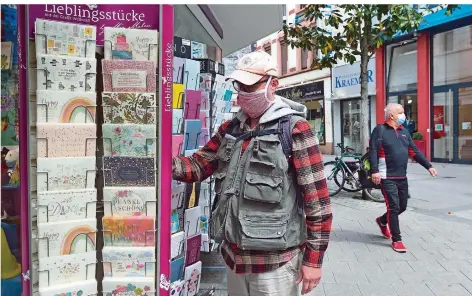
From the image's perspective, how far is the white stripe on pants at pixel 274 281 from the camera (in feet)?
6.93

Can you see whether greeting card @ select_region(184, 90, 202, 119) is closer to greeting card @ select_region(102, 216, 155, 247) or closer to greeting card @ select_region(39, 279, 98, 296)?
greeting card @ select_region(102, 216, 155, 247)

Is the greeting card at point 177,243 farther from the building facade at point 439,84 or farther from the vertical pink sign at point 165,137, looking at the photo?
the building facade at point 439,84

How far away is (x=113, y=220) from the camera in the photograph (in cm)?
215

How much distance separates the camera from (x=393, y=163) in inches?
200

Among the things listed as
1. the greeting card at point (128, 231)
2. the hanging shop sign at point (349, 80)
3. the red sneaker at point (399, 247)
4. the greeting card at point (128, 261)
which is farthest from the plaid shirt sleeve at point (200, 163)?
the hanging shop sign at point (349, 80)

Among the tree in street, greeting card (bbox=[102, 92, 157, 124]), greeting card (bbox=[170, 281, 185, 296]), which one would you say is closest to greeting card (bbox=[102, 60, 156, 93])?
greeting card (bbox=[102, 92, 157, 124])

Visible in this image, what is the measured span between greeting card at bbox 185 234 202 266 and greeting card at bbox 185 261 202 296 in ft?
0.17

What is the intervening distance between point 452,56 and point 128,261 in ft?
50.4

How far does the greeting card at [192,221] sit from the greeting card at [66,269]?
3.70 feet

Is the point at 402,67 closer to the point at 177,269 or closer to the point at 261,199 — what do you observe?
the point at 177,269

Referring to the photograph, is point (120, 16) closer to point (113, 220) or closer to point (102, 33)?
point (102, 33)

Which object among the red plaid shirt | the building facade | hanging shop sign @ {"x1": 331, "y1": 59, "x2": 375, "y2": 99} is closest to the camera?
the red plaid shirt

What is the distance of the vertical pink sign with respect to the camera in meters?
2.15

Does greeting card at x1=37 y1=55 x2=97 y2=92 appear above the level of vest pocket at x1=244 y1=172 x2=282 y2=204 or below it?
above
